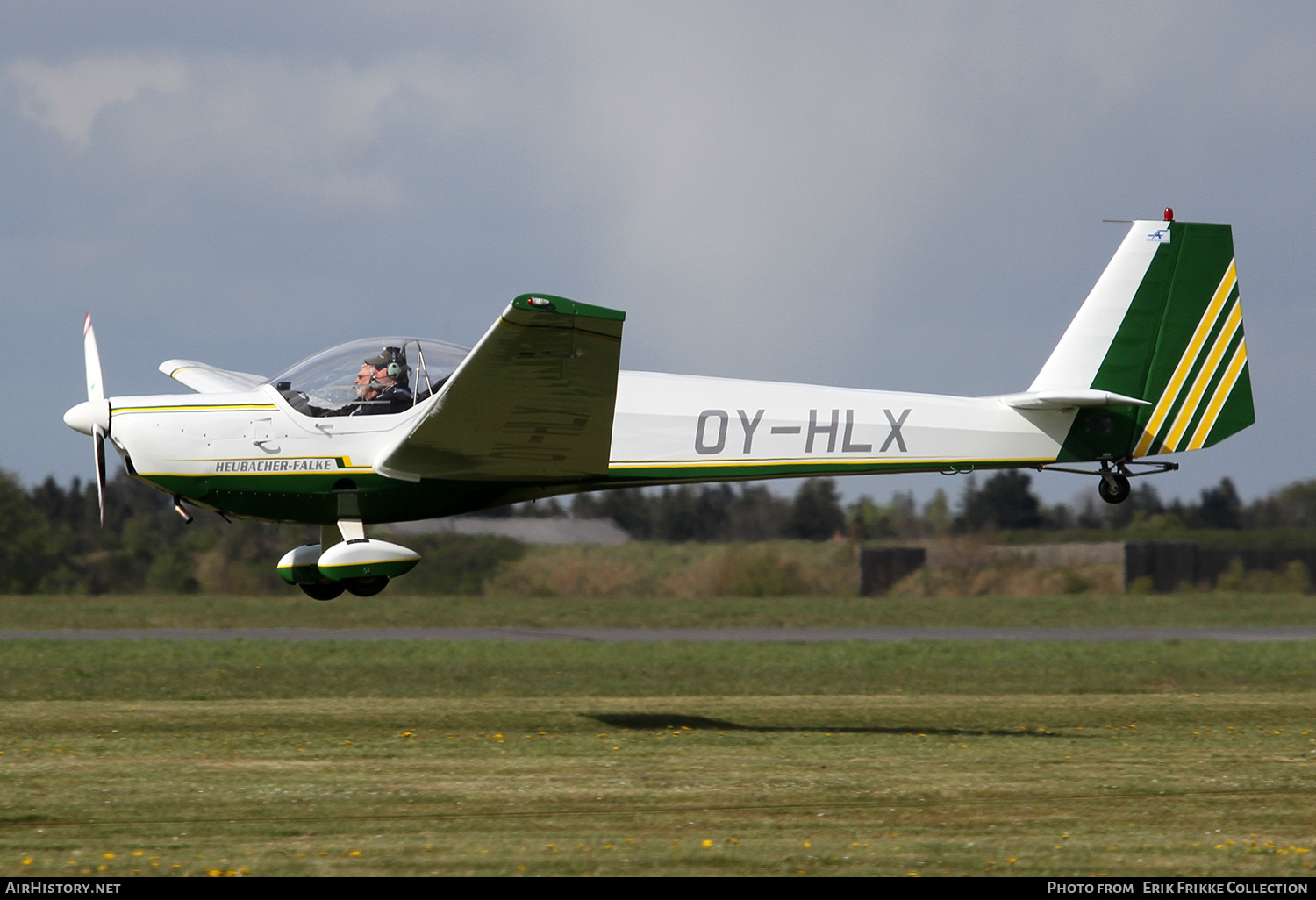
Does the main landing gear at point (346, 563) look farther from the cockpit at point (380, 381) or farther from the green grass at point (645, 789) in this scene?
the green grass at point (645, 789)

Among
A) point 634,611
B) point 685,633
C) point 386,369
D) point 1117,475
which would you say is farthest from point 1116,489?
point 634,611

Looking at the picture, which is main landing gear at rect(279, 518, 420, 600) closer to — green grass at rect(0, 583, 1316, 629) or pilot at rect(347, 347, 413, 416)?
pilot at rect(347, 347, 413, 416)

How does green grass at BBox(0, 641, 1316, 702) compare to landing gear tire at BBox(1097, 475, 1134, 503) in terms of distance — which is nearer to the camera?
landing gear tire at BBox(1097, 475, 1134, 503)

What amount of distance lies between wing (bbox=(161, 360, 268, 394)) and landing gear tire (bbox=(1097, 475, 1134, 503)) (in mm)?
7906

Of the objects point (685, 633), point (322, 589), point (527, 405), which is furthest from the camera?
point (685, 633)

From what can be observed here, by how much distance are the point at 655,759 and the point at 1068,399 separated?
208 inches

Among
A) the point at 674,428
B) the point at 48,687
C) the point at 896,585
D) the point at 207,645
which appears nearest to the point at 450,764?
the point at 674,428

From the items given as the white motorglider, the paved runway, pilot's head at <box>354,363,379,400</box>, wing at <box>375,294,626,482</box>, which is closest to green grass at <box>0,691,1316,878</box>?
the white motorglider

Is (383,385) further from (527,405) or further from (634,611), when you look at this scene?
(634,611)

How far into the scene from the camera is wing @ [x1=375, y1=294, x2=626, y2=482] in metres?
9.12

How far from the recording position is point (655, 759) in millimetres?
12469

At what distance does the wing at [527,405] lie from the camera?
912 centimetres

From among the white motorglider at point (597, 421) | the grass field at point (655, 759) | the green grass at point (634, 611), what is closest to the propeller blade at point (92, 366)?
the white motorglider at point (597, 421)

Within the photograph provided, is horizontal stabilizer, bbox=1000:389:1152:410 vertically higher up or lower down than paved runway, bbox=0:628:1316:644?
higher up
